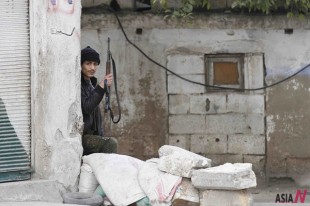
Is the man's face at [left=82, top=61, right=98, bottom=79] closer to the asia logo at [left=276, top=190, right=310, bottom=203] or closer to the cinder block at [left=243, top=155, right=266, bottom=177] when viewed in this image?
→ the asia logo at [left=276, top=190, right=310, bottom=203]

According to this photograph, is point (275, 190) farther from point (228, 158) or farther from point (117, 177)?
point (117, 177)

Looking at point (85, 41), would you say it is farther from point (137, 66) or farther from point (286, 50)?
point (286, 50)

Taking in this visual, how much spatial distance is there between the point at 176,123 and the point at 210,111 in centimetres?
51

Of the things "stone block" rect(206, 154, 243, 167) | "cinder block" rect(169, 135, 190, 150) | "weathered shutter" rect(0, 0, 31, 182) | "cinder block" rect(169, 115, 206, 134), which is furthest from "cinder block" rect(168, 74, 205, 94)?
"weathered shutter" rect(0, 0, 31, 182)

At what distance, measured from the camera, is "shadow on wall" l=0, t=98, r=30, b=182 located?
610cm

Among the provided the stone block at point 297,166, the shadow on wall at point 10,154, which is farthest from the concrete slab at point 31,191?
the stone block at point 297,166

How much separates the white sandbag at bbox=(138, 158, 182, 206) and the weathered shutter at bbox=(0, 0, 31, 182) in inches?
38.4

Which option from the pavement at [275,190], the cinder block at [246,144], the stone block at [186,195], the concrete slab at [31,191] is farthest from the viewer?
the cinder block at [246,144]

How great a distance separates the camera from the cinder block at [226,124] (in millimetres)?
10633

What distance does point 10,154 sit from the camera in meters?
6.14

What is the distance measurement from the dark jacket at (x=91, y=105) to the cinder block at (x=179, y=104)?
3.57 metres

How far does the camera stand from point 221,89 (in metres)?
10.7

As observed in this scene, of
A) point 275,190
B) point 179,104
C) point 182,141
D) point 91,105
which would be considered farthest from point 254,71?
point 91,105

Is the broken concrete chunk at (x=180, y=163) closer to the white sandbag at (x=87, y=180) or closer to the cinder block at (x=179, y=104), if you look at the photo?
the white sandbag at (x=87, y=180)
